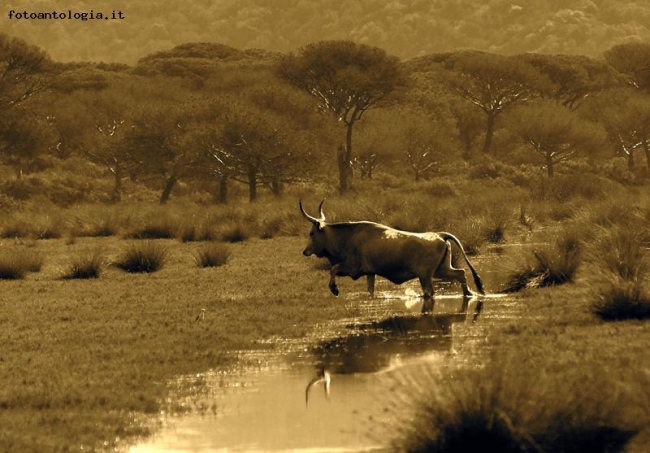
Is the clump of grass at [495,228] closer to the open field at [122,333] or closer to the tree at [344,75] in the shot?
the open field at [122,333]

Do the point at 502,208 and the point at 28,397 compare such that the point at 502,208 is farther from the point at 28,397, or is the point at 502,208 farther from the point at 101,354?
the point at 28,397

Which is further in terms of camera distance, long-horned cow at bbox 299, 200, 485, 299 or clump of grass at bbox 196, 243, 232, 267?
clump of grass at bbox 196, 243, 232, 267

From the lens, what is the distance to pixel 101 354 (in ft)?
40.5

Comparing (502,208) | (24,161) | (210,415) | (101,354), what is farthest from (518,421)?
(24,161)

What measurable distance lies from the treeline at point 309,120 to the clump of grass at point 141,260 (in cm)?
3168

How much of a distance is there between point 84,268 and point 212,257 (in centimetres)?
257

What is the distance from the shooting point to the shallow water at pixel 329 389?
8781 mm

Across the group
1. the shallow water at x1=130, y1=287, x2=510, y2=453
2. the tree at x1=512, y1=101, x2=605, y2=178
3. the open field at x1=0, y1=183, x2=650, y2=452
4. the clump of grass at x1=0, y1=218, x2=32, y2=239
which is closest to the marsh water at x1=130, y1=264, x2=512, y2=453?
the shallow water at x1=130, y1=287, x2=510, y2=453

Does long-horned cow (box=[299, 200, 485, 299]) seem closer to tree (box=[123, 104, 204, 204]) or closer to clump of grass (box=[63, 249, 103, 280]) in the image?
clump of grass (box=[63, 249, 103, 280])

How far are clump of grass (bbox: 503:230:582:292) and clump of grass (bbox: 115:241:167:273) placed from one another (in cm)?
751

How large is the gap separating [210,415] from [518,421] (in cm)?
276

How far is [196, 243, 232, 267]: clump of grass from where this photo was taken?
74.8 feet

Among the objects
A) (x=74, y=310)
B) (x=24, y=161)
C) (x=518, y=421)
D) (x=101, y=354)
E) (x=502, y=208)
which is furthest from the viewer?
(x=24, y=161)

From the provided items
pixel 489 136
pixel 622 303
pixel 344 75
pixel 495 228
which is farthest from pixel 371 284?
pixel 489 136
